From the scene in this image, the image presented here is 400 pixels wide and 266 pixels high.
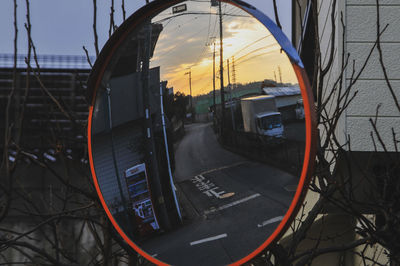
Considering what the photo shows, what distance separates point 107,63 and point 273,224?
34.1 inches

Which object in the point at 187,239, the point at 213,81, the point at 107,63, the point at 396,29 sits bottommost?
the point at 187,239

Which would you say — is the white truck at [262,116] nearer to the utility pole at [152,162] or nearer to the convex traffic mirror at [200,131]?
the convex traffic mirror at [200,131]

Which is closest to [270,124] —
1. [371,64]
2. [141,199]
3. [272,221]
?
[272,221]

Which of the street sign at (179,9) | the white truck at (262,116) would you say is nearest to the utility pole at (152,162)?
the street sign at (179,9)

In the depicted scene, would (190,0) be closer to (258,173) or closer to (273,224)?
(258,173)

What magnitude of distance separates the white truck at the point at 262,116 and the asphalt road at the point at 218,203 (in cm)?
11

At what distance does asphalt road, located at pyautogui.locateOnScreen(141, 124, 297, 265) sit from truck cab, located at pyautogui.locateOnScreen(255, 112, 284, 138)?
103 millimetres

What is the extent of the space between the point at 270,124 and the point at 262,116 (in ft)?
0.11

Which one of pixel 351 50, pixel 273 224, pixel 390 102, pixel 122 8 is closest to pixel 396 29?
pixel 351 50

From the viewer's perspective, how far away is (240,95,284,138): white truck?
99 cm

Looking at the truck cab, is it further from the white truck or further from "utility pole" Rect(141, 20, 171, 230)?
"utility pole" Rect(141, 20, 171, 230)

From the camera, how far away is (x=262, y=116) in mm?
1008

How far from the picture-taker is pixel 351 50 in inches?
112

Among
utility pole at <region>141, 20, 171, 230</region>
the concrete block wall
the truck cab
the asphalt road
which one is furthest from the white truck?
the concrete block wall
